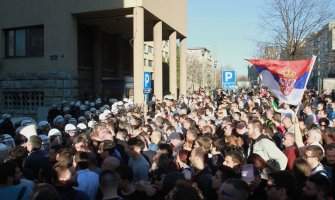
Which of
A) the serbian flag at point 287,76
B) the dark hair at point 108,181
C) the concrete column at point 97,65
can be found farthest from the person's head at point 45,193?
the concrete column at point 97,65

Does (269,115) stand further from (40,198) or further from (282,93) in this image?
(40,198)

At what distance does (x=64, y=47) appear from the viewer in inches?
837

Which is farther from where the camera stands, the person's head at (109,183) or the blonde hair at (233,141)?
the blonde hair at (233,141)

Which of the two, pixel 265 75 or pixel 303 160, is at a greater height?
pixel 265 75

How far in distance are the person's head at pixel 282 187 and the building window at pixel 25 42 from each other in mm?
20525

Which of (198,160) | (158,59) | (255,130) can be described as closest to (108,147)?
(198,160)

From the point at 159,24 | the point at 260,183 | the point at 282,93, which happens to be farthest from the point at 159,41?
the point at 260,183

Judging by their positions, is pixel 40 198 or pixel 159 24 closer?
pixel 40 198

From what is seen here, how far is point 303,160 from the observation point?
5.11 meters

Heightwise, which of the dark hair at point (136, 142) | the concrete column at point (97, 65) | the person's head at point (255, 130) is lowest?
the dark hair at point (136, 142)

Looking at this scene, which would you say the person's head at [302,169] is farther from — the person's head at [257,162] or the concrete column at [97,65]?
the concrete column at [97,65]

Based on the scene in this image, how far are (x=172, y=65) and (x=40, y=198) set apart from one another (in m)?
23.6

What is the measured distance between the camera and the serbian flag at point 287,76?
8.72 metres

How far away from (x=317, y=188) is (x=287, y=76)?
5.29m
